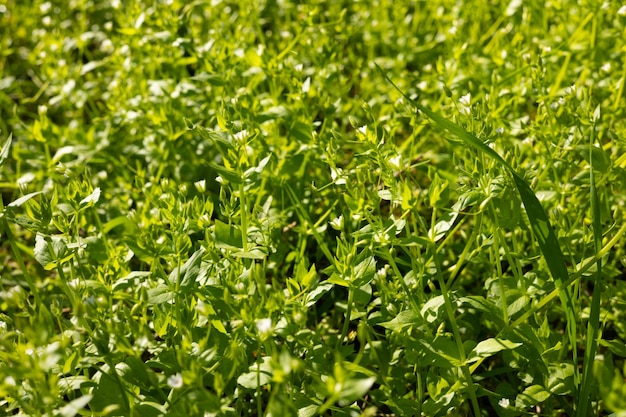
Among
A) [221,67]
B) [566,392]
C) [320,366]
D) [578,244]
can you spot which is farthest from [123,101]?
[566,392]

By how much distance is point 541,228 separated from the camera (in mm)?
1664

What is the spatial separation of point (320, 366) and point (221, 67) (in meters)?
1.19

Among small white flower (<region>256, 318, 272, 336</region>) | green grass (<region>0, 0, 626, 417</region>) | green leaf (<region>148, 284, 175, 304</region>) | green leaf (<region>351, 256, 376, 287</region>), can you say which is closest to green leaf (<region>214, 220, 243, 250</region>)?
green grass (<region>0, 0, 626, 417</region>)

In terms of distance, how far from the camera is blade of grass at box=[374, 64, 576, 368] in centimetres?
160

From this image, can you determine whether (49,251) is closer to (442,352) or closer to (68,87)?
(442,352)

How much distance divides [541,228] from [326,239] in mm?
758

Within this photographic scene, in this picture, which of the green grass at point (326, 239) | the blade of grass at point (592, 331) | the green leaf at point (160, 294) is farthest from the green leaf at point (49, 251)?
the blade of grass at point (592, 331)

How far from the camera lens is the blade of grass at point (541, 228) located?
160 cm

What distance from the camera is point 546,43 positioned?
267cm

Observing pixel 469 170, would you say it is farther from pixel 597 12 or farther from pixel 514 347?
pixel 597 12

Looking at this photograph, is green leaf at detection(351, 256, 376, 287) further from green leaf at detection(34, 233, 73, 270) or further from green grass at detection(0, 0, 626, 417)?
green leaf at detection(34, 233, 73, 270)

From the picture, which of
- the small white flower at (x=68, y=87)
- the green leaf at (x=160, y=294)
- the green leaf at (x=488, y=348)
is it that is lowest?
the small white flower at (x=68, y=87)

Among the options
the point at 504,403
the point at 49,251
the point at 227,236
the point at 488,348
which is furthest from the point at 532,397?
the point at 49,251

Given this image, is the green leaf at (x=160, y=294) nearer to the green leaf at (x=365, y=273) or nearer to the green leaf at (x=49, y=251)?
the green leaf at (x=49, y=251)
